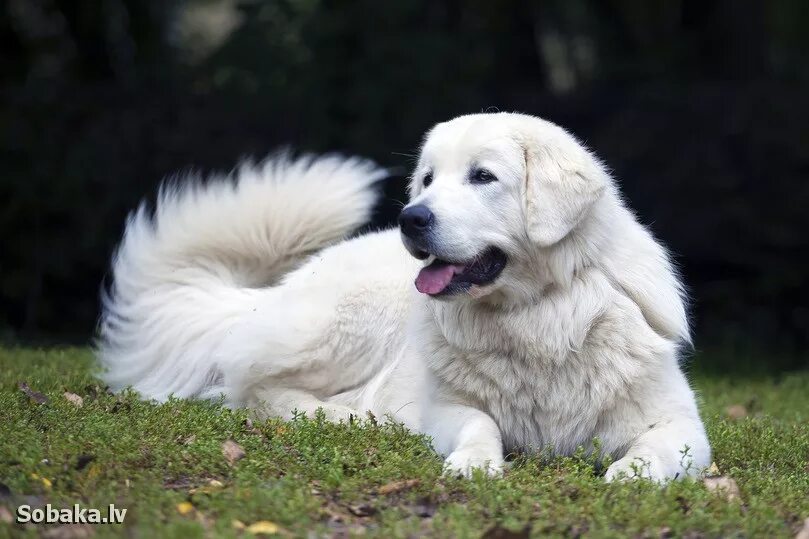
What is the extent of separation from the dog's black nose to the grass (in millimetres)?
798

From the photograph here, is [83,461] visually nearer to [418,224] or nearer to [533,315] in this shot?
[418,224]

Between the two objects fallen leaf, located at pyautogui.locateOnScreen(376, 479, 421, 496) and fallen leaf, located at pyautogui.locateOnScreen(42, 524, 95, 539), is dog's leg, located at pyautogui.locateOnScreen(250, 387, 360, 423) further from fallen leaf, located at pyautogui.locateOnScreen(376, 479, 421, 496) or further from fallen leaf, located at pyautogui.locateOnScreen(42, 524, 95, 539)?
fallen leaf, located at pyautogui.locateOnScreen(42, 524, 95, 539)

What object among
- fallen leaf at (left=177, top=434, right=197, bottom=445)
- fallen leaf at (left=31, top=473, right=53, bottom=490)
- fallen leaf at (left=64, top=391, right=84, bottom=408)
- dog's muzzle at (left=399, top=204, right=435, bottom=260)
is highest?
dog's muzzle at (left=399, top=204, right=435, bottom=260)

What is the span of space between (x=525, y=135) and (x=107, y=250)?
5.90m

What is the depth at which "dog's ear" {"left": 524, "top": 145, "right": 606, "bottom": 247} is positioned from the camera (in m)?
4.35

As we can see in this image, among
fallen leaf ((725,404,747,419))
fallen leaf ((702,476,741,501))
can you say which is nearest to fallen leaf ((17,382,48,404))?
fallen leaf ((702,476,741,501))

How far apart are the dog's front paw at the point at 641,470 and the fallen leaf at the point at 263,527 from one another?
1.20 meters

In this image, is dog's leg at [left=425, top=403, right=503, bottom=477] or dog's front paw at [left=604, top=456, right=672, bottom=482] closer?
dog's front paw at [left=604, top=456, right=672, bottom=482]

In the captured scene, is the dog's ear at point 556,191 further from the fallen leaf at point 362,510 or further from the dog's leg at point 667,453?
the fallen leaf at point 362,510

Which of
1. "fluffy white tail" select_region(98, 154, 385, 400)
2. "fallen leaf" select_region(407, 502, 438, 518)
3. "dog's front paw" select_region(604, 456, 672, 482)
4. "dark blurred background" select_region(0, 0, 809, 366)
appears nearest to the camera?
"fallen leaf" select_region(407, 502, 438, 518)

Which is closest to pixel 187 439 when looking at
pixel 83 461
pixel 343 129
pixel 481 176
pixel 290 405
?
pixel 83 461

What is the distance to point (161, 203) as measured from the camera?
5965mm

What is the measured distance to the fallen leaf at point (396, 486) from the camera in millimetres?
3818

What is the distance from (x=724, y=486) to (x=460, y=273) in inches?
45.9
